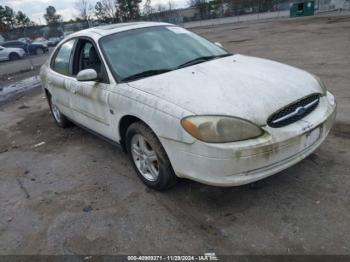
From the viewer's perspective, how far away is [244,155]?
2.50m

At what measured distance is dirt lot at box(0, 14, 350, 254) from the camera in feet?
8.45

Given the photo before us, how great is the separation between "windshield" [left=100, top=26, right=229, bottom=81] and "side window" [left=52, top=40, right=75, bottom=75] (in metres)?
1.04

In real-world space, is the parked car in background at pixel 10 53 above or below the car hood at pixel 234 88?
below

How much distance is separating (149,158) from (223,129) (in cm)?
103

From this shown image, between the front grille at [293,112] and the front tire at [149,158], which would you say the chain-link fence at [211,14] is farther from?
the front grille at [293,112]

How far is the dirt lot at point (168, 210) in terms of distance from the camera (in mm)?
2576

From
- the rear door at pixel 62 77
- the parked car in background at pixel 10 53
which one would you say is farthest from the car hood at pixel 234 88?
the parked car in background at pixel 10 53

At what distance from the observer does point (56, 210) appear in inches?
130

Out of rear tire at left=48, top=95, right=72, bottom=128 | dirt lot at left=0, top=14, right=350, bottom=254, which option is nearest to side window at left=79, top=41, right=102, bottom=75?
dirt lot at left=0, top=14, right=350, bottom=254

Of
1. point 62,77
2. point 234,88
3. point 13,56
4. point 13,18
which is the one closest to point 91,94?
point 62,77

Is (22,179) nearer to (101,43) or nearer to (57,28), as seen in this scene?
(101,43)

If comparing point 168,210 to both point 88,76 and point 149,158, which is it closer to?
point 149,158

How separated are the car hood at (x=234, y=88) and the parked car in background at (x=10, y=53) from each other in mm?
27613

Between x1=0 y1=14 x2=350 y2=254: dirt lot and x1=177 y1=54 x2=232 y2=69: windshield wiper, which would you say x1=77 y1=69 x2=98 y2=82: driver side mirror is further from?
x1=0 y1=14 x2=350 y2=254: dirt lot
